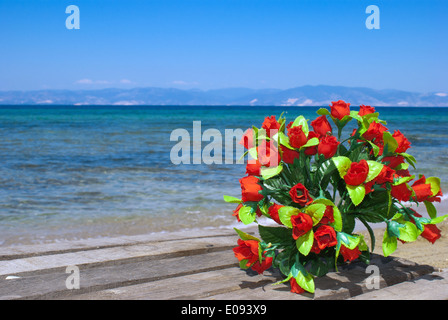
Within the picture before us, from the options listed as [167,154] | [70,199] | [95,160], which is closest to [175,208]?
[70,199]

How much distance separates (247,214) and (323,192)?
15.6 inches

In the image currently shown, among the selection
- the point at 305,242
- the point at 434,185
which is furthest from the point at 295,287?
the point at 434,185

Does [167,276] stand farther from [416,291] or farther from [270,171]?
[416,291]

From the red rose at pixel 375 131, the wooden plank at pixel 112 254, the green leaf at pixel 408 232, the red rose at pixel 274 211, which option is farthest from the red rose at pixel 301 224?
the wooden plank at pixel 112 254

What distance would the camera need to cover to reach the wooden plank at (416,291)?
2043 millimetres

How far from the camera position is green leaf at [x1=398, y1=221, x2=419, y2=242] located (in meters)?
2.23

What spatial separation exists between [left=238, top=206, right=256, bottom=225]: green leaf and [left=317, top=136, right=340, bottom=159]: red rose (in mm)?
445

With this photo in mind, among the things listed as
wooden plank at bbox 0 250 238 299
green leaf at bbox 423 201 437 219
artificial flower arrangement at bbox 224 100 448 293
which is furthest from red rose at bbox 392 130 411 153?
wooden plank at bbox 0 250 238 299

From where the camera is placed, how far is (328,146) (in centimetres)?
230

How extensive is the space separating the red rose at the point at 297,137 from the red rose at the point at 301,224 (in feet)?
1.20

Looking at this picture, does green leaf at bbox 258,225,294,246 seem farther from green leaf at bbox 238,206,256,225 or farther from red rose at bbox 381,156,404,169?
red rose at bbox 381,156,404,169

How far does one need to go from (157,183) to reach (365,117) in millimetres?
6654

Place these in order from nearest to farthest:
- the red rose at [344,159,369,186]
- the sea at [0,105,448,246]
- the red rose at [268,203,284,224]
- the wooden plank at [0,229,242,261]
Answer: the red rose at [344,159,369,186] → the red rose at [268,203,284,224] → the wooden plank at [0,229,242,261] → the sea at [0,105,448,246]
